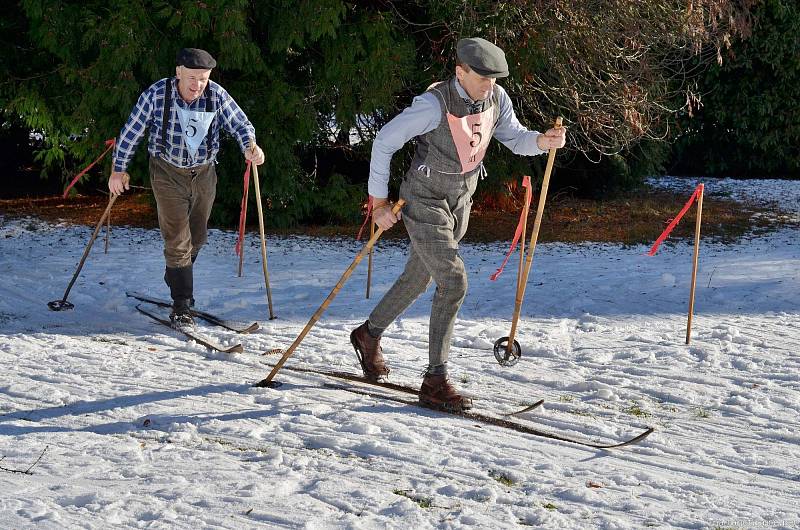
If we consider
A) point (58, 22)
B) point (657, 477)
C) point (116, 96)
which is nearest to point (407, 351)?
point (657, 477)

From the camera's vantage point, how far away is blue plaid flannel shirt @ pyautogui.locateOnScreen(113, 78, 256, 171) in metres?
6.18

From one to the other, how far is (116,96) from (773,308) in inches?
241

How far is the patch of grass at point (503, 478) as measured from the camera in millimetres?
4051

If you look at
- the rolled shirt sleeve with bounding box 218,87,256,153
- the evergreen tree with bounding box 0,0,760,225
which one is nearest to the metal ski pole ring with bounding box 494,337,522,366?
the rolled shirt sleeve with bounding box 218,87,256,153

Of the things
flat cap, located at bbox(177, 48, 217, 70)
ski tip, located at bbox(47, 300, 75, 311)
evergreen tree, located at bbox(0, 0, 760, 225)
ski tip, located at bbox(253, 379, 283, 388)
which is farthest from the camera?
evergreen tree, located at bbox(0, 0, 760, 225)

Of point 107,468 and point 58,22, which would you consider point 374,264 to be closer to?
point 58,22

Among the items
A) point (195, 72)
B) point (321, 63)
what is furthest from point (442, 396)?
point (321, 63)

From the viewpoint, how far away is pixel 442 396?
502cm

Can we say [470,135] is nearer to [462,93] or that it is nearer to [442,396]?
[462,93]

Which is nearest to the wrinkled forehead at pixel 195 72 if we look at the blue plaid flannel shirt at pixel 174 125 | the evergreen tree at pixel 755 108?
the blue plaid flannel shirt at pixel 174 125

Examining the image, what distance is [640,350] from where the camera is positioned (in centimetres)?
639

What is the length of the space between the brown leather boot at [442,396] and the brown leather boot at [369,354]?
461 millimetres

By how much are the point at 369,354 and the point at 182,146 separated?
1.94 metres

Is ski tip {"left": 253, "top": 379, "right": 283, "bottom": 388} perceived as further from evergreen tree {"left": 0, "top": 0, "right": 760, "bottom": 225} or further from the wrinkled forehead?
evergreen tree {"left": 0, "top": 0, "right": 760, "bottom": 225}
